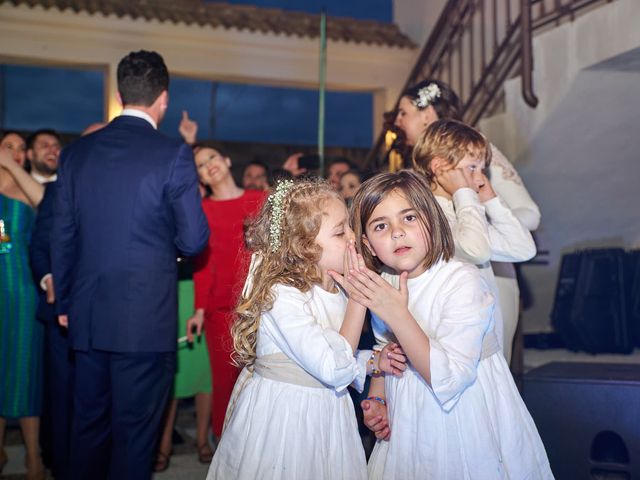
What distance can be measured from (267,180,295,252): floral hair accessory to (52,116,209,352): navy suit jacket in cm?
62

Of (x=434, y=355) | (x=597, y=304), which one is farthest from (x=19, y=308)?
(x=597, y=304)

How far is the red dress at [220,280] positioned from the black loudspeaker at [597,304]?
253 cm

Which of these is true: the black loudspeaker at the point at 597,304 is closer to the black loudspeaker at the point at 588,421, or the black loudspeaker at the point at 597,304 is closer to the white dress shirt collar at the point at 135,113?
the black loudspeaker at the point at 588,421

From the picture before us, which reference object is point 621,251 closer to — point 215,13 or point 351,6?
point 215,13

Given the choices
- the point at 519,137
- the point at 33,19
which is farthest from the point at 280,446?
the point at 33,19

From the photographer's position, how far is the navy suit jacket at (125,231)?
254 centimetres

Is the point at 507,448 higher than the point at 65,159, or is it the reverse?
the point at 65,159

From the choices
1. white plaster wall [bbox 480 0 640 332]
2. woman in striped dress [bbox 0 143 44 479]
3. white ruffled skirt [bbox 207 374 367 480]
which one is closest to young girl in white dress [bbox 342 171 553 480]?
white ruffled skirt [bbox 207 374 367 480]

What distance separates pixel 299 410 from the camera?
6.26 ft

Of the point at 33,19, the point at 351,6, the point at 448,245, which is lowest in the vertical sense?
the point at 448,245

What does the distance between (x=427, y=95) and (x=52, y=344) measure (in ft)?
6.42

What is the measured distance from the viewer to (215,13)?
8.01 meters

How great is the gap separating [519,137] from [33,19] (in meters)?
5.26

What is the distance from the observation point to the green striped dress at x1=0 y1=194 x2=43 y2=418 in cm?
341
